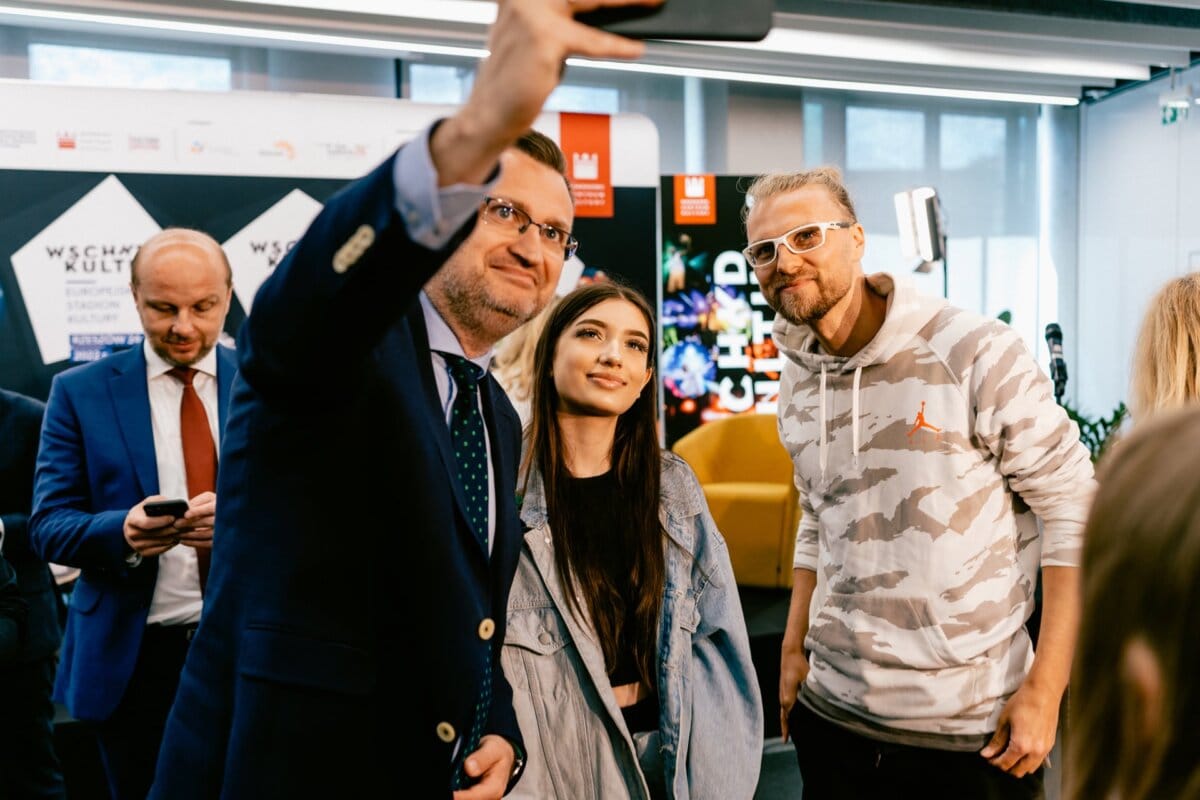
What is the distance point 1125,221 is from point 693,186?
13.9ft

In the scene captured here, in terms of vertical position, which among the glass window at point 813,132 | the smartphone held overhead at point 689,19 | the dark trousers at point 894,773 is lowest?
the dark trousers at point 894,773

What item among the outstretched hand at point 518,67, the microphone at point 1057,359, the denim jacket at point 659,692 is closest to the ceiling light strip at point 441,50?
the microphone at point 1057,359

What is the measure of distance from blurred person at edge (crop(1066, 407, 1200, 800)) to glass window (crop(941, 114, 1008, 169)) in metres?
8.80

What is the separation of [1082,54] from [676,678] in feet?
23.7

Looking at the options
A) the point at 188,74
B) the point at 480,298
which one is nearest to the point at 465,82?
the point at 188,74

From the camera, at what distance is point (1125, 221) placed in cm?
811

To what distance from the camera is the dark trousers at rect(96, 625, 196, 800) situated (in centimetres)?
216

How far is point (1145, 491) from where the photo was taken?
50cm

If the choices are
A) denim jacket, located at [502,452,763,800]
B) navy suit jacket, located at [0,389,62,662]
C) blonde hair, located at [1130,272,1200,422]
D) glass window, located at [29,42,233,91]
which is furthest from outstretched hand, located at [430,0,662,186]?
glass window, located at [29,42,233,91]

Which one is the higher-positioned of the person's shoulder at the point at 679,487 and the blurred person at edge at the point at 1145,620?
the blurred person at edge at the point at 1145,620

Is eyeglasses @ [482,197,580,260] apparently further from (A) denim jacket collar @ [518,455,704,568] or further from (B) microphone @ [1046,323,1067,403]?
(B) microphone @ [1046,323,1067,403]

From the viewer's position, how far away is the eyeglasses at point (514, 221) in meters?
1.25

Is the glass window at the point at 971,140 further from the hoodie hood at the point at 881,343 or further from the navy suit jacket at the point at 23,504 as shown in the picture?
the navy suit jacket at the point at 23,504

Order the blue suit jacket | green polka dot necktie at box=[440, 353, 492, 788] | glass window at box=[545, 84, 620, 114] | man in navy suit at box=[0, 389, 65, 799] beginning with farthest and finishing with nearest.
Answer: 1. glass window at box=[545, 84, 620, 114]
2. man in navy suit at box=[0, 389, 65, 799]
3. the blue suit jacket
4. green polka dot necktie at box=[440, 353, 492, 788]
